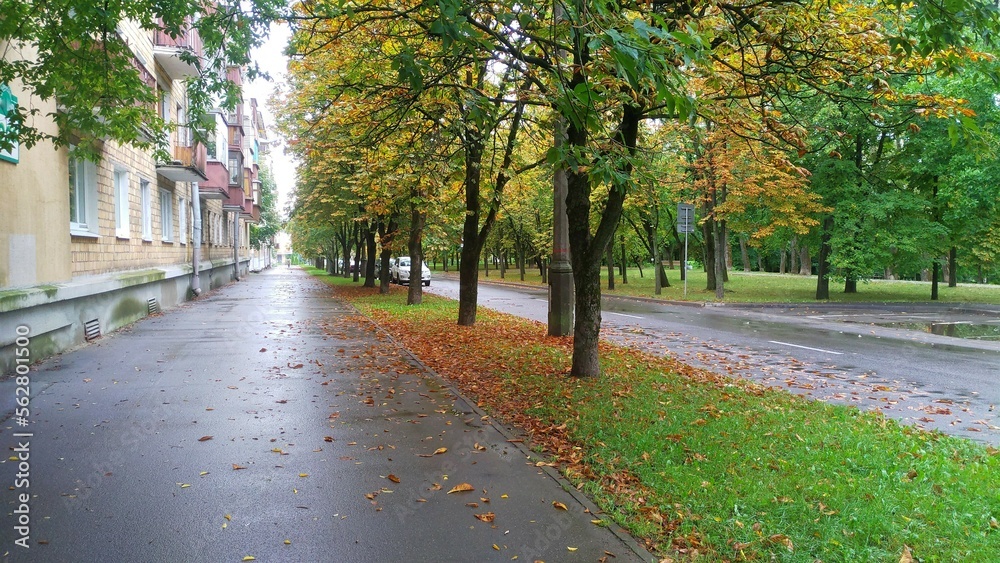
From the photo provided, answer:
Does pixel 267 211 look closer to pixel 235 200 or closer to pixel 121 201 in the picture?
pixel 235 200

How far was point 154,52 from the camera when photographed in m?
17.8

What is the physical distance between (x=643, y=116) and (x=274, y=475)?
5.79 meters

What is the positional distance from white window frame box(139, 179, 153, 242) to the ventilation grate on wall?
6545 mm

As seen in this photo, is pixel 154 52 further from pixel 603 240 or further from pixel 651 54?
pixel 651 54

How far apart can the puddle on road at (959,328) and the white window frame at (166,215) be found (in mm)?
21467

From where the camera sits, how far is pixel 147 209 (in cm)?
1789

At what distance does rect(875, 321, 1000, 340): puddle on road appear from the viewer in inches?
603

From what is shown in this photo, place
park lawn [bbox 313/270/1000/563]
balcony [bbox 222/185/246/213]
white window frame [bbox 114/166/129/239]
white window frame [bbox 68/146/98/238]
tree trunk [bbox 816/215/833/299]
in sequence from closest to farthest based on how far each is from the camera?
1. park lawn [bbox 313/270/1000/563]
2. white window frame [bbox 68/146/98/238]
3. white window frame [bbox 114/166/129/239]
4. tree trunk [bbox 816/215/833/299]
5. balcony [bbox 222/185/246/213]

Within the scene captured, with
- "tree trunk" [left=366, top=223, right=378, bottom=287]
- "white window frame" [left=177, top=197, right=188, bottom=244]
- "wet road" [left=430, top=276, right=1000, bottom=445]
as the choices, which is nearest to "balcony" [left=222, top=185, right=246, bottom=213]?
"tree trunk" [left=366, top=223, right=378, bottom=287]

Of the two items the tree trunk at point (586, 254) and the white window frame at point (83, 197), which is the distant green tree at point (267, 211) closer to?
the white window frame at point (83, 197)

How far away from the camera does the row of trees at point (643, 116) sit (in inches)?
209

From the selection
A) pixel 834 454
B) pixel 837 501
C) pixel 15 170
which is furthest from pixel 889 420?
pixel 15 170

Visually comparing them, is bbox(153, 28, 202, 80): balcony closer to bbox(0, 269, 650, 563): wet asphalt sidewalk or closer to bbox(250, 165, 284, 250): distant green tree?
bbox(0, 269, 650, 563): wet asphalt sidewalk

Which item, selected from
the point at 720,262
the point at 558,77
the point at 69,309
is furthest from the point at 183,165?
the point at 720,262
